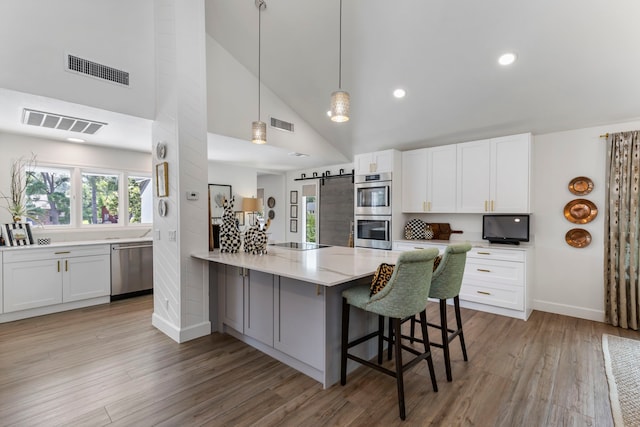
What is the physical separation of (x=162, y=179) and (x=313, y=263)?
6.27 ft

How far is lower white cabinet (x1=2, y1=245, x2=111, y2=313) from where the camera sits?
140 inches

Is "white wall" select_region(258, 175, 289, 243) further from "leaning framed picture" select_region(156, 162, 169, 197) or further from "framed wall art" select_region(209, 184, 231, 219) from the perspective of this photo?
"leaning framed picture" select_region(156, 162, 169, 197)

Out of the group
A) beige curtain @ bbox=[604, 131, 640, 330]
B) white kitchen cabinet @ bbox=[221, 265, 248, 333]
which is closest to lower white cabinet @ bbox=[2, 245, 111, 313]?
white kitchen cabinet @ bbox=[221, 265, 248, 333]

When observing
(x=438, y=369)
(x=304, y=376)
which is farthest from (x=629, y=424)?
(x=304, y=376)

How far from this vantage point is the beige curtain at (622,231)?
335cm

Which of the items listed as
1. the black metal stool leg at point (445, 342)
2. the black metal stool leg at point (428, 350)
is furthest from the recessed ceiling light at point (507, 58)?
the black metal stool leg at point (428, 350)

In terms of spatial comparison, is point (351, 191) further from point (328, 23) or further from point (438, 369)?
point (438, 369)

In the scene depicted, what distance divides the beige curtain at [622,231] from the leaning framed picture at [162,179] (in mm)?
4956

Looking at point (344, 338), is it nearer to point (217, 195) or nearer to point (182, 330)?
point (182, 330)

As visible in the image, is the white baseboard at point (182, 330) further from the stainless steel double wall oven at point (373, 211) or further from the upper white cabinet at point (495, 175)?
the upper white cabinet at point (495, 175)

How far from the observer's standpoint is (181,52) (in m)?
3.08

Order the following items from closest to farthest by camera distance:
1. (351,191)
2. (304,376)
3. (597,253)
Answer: (304,376)
(597,253)
(351,191)

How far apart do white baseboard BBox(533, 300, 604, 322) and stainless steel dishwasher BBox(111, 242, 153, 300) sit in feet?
18.5

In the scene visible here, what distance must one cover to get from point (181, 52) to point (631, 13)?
156 inches
